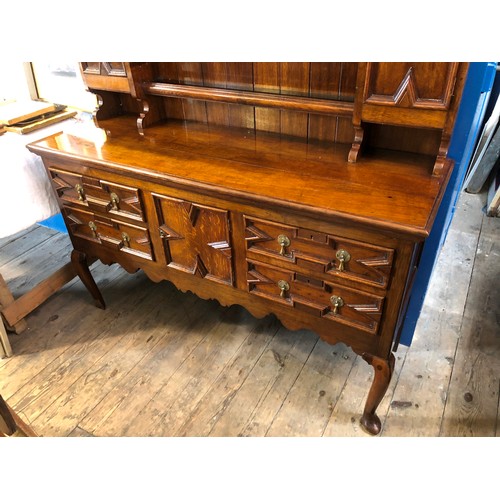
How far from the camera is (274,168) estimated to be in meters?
1.30

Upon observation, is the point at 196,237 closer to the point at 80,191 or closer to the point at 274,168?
the point at 274,168

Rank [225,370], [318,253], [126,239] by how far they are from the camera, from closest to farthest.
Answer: [318,253], [126,239], [225,370]

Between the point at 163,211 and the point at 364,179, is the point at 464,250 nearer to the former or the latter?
the point at 364,179

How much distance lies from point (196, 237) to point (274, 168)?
367 millimetres

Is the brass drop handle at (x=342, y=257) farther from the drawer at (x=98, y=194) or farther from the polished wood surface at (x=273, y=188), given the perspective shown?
the drawer at (x=98, y=194)

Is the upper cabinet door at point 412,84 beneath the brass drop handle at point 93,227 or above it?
above

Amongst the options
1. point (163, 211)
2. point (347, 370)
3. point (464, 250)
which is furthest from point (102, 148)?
point (464, 250)

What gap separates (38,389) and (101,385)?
0.26m

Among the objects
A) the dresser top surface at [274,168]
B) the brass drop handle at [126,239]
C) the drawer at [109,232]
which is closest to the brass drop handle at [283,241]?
the dresser top surface at [274,168]

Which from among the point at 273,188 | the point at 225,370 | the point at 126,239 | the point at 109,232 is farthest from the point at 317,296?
the point at 109,232

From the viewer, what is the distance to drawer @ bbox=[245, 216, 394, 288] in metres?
1.12

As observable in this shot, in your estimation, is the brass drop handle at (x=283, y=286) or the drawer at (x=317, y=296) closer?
the drawer at (x=317, y=296)

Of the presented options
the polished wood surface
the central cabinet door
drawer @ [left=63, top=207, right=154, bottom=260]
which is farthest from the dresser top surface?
drawer @ [left=63, top=207, right=154, bottom=260]

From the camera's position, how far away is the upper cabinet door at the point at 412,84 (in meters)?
1.05
